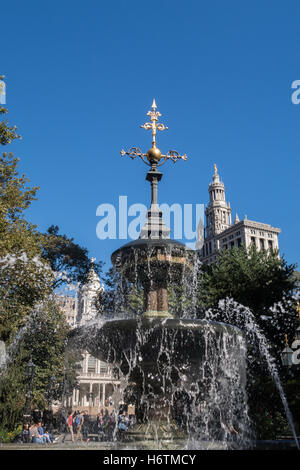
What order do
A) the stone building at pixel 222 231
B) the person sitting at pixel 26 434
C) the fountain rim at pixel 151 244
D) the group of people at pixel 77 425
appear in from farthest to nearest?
1. the stone building at pixel 222 231
2. the group of people at pixel 77 425
3. the person sitting at pixel 26 434
4. the fountain rim at pixel 151 244

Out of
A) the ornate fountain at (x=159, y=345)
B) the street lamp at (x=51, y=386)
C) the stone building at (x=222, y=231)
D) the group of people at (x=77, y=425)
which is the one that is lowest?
the group of people at (x=77, y=425)

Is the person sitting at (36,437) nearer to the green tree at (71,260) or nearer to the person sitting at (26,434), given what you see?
the person sitting at (26,434)

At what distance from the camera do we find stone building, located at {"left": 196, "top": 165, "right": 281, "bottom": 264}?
118m

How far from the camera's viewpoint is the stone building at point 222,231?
11800 cm

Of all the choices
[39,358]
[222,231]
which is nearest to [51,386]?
[39,358]

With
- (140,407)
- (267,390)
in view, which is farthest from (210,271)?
(140,407)

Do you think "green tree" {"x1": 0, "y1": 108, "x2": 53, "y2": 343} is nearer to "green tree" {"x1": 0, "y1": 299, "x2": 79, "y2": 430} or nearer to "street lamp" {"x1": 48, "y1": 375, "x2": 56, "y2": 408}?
"green tree" {"x1": 0, "y1": 299, "x2": 79, "y2": 430}

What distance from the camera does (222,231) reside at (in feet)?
429

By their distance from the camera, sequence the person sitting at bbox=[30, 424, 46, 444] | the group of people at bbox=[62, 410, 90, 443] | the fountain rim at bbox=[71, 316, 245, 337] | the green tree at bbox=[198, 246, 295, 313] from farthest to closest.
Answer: the green tree at bbox=[198, 246, 295, 313]
the group of people at bbox=[62, 410, 90, 443]
the person sitting at bbox=[30, 424, 46, 444]
the fountain rim at bbox=[71, 316, 245, 337]

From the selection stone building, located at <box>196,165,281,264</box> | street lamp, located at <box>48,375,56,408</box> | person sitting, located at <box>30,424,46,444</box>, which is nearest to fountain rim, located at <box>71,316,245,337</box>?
person sitting, located at <box>30,424,46,444</box>

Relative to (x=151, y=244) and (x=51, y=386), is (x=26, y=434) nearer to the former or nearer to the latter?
(x=151, y=244)

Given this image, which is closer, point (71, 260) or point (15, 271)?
point (15, 271)

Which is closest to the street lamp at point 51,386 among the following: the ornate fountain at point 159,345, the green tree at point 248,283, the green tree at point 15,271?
the green tree at point 15,271
